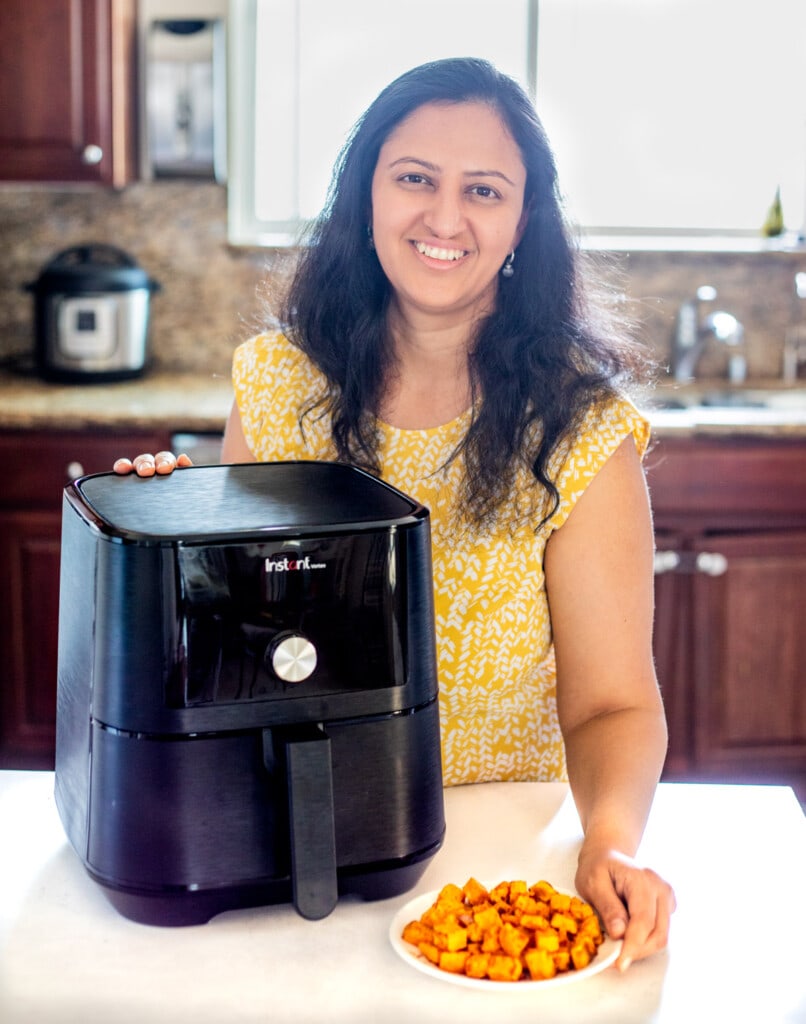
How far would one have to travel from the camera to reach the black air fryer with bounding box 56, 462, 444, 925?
949 mm

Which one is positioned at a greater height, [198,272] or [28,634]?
[198,272]

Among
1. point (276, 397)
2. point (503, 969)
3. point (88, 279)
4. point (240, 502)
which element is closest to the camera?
point (503, 969)

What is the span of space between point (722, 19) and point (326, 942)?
9.82 ft

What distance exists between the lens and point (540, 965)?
36.6 inches

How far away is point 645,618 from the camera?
1.39m

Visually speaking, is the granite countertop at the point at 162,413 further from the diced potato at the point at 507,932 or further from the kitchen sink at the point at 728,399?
the diced potato at the point at 507,932

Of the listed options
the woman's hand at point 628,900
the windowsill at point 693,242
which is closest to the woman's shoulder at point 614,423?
the woman's hand at point 628,900

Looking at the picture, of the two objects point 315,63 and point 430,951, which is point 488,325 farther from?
point 315,63

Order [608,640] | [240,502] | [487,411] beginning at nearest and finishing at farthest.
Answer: [240,502], [608,640], [487,411]

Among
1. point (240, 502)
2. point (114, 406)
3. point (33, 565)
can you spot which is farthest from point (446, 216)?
point (33, 565)

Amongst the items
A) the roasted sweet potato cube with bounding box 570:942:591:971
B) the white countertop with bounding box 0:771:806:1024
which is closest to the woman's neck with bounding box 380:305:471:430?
the white countertop with bounding box 0:771:806:1024

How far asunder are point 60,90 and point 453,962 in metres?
2.51

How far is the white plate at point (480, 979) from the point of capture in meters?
0.92

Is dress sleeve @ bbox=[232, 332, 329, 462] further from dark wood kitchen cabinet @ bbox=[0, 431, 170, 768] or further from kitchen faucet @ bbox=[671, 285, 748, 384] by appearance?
kitchen faucet @ bbox=[671, 285, 748, 384]
